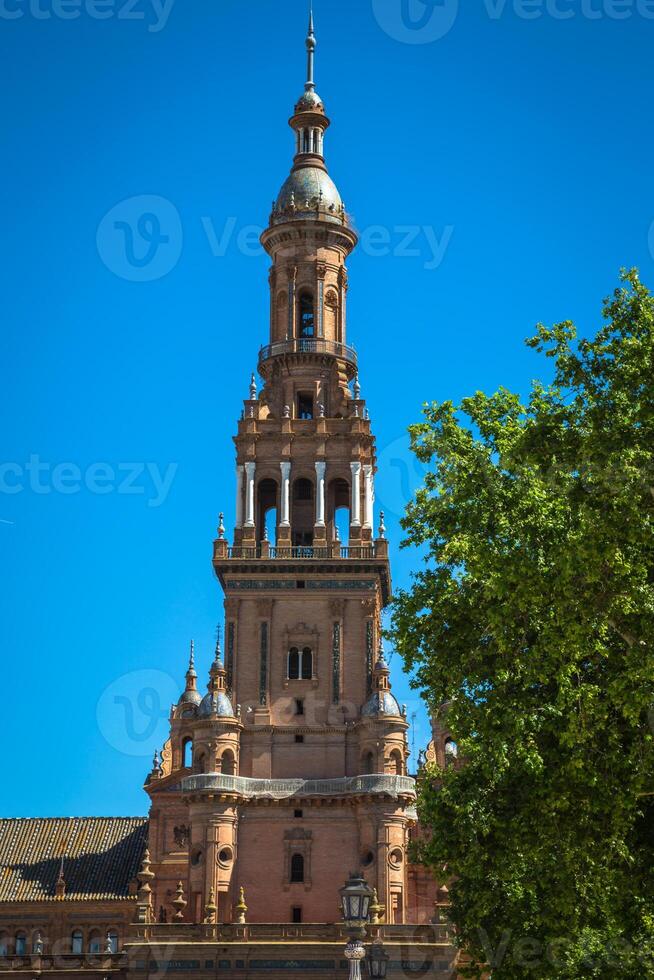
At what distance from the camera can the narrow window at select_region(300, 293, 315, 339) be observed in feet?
290

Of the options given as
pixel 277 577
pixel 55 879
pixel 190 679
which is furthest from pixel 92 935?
pixel 277 577

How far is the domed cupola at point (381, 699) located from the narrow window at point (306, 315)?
65.8 ft

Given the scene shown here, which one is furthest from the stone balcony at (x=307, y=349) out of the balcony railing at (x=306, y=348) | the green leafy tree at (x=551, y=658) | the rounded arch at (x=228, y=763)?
the green leafy tree at (x=551, y=658)

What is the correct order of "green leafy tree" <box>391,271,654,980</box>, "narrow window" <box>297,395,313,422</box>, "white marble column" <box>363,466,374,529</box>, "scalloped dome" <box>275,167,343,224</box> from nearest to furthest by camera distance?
"green leafy tree" <box>391,271,654,980</box> → "white marble column" <box>363,466,374,529</box> → "narrow window" <box>297,395,313,422</box> → "scalloped dome" <box>275,167,343,224</box>

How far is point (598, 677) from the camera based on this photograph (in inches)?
1495

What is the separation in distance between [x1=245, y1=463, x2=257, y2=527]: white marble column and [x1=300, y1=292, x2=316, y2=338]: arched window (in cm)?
937

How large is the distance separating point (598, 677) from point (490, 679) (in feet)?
13.5

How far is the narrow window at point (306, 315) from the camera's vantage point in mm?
88250

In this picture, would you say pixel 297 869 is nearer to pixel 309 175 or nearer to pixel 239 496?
pixel 239 496

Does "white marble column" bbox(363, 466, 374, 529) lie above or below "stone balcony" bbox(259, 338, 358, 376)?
below

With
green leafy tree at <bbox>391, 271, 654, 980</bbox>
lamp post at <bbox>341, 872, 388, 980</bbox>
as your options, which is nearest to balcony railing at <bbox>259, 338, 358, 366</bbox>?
green leafy tree at <bbox>391, 271, 654, 980</bbox>

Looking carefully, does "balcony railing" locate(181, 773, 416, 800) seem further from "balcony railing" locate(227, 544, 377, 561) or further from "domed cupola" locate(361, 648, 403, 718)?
"balcony railing" locate(227, 544, 377, 561)

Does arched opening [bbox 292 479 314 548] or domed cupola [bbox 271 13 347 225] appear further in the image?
domed cupola [bbox 271 13 347 225]

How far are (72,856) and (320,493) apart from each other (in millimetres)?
27160
